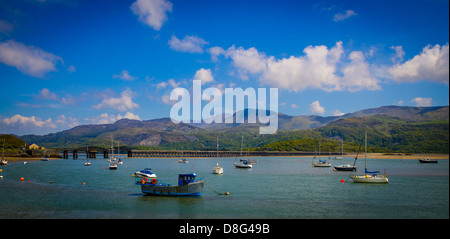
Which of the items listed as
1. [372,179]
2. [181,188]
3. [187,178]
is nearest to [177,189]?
[181,188]

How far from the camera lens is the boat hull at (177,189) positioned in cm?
4691

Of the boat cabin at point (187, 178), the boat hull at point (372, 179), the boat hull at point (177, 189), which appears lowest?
the boat hull at point (372, 179)

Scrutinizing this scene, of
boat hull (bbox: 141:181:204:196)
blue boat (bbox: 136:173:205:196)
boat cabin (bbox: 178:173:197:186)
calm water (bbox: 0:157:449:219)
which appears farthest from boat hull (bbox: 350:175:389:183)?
boat cabin (bbox: 178:173:197:186)

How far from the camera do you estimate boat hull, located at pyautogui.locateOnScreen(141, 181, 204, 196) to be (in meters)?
46.9

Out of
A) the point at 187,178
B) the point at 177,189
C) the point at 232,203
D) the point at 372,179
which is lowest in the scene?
the point at 372,179

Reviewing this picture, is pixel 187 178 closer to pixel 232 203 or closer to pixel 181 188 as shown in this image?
pixel 181 188

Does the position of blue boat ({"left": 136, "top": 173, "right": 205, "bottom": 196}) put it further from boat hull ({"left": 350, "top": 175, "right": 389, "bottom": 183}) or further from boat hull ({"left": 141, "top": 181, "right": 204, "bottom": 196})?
boat hull ({"left": 350, "top": 175, "right": 389, "bottom": 183})

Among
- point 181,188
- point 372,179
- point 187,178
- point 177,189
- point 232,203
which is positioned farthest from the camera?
point 372,179

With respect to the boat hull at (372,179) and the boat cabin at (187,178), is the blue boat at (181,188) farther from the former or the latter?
the boat hull at (372,179)

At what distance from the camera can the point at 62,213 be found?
38000 millimetres

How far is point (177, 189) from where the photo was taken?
1859 inches

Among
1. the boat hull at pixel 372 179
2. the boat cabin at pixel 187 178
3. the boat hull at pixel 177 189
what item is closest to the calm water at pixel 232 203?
the boat hull at pixel 177 189

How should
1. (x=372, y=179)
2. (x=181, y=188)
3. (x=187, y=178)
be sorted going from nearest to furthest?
1. (x=181, y=188)
2. (x=187, y=178)
3. (x=372, y=179)
